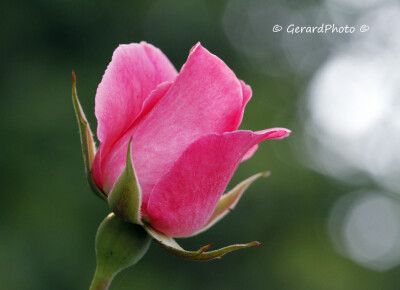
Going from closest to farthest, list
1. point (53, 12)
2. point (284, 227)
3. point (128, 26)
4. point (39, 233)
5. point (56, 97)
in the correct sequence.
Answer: point (39, 233) → point (56, 97) → point (53, 12) → point (128, 26) → point (284, 227)

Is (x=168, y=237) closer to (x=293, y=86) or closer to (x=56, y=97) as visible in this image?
(x=56, y=97)

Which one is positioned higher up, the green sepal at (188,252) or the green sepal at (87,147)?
the green sepal at (87,147)

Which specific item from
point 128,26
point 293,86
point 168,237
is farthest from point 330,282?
point 168,237

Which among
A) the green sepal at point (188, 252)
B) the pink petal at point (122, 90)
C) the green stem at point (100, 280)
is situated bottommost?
the green stem at point (100, 280)

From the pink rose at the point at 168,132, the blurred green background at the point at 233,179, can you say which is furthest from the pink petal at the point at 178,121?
the blurred green background at the point at 233,179

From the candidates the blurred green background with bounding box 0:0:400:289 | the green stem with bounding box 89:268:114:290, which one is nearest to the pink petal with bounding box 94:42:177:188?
the green stem with bounding box 89:268:114:290

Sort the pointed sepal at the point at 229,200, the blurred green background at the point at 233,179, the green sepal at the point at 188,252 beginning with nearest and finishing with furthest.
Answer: the green sepal at the point at 188,252 < the pointed sepal at the point at 229,200 < the blurred green background at the point at 233,179

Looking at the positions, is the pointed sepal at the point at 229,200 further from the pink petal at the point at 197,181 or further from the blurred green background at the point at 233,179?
the blurred green background at the point at 233,179
